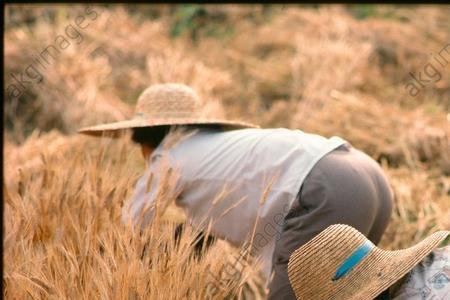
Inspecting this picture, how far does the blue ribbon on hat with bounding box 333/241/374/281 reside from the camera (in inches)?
71.7

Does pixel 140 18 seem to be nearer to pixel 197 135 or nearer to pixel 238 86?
pixel 238 86

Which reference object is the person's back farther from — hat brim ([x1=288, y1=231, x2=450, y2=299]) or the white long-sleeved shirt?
hat brim ([x1=288, y1=231, x2=450, y2=299])

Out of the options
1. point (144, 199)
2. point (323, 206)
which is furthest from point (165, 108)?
point (323, 206)

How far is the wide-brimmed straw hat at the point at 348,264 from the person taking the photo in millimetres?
1812

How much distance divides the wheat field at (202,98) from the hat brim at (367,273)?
18cm

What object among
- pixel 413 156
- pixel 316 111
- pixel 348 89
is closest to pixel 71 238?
pixel 413 156

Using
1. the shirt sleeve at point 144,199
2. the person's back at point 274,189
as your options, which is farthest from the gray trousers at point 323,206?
the shirt sleeve at point 144,199

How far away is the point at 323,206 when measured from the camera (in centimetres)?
232

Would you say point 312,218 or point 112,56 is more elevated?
point 312,218

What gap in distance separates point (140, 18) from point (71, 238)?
576 cm

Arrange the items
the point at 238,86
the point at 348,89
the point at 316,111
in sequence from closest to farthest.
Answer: the point at 316,111 → the point at 348,89 → the point at 238,86

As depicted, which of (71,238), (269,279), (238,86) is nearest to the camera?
(71,238)

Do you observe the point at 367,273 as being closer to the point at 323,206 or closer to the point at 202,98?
the point at 323,206

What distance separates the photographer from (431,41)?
6.30 m
